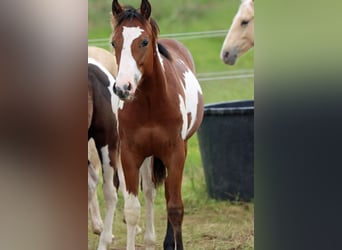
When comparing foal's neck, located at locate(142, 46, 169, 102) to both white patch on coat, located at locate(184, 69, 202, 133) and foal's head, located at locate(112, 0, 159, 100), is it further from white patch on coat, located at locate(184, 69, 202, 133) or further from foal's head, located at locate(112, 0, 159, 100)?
white patch on coat, located at locate(184, 69, 202, 133)

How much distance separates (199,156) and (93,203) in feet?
2.25

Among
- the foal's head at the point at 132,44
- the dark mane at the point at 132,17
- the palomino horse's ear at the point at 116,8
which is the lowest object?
the foal's head at the point at 132,44

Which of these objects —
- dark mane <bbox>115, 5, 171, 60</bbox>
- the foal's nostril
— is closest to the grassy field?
dark mane <bbox>115, 5, 171, 60</bbox>

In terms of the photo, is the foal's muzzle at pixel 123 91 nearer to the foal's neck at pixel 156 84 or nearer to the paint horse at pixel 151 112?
the paint horse at pixel 151 112

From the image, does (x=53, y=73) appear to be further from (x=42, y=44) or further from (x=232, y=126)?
(x=232, y=126)

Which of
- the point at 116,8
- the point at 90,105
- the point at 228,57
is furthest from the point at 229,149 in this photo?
the point at 116,8

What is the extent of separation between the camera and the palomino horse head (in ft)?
18.1

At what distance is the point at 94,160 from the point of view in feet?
18.8

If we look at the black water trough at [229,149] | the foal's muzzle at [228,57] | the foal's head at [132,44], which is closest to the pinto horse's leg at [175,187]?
the black water trough at [229,149]

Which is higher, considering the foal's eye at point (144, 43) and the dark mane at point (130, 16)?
the dark mane at point (130, 16)

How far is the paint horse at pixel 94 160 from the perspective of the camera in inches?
222

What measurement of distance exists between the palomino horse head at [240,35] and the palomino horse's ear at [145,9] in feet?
1.94

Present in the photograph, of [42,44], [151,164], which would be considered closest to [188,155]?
[151,164]

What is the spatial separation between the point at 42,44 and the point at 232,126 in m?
1.20
